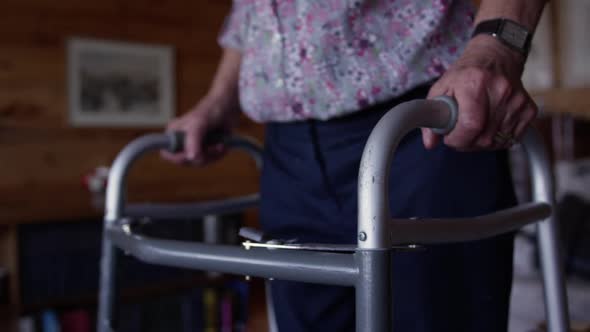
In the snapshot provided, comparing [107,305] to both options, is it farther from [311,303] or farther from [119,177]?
[311,303]

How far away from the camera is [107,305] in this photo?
90 centimetres

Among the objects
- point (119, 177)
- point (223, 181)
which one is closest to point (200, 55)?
point (223, 181)

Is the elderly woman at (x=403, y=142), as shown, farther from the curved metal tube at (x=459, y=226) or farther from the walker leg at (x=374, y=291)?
the walker leg at (x=374, y=291)

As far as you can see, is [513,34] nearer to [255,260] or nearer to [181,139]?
[255,260]

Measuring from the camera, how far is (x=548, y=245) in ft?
2.53

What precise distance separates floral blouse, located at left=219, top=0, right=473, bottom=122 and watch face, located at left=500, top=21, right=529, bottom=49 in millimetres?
133

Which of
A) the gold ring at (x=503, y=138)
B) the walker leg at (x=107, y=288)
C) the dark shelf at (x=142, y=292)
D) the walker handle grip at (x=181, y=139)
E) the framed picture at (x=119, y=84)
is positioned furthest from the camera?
the framed picture at (x=119, y=84)

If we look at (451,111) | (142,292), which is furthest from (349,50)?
(142,292)

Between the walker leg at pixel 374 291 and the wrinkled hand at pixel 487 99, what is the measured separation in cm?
16

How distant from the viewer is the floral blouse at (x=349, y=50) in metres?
0.73

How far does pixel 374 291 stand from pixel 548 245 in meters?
0.43

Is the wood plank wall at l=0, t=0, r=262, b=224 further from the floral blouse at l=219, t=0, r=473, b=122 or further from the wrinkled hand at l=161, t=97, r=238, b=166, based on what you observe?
the floral blouse at l=219, t=0, r=473, b=122

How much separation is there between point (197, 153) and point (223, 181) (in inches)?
101

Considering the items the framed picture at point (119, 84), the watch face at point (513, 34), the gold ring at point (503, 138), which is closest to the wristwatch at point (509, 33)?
the watch face at point (513, 34)
